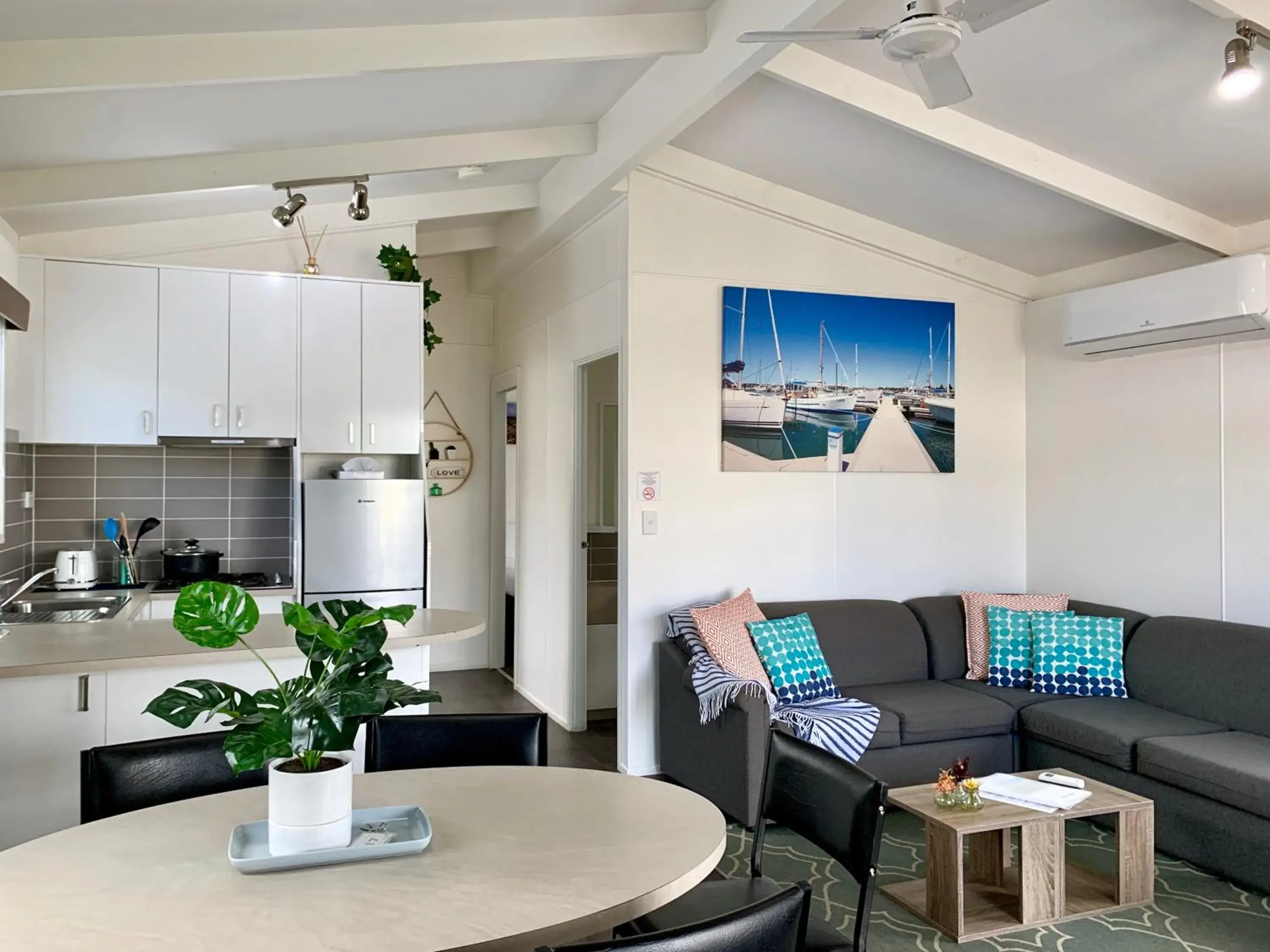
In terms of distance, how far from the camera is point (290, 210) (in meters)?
4.22

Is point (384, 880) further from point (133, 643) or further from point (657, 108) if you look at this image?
point (657, 108)

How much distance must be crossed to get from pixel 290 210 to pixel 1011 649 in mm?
3880

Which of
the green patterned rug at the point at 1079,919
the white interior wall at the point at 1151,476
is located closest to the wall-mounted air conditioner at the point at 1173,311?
the white interior wall at the point at 1151,476

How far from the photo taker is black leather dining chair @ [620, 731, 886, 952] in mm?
1988

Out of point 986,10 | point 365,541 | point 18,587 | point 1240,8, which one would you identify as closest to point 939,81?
point 986,10

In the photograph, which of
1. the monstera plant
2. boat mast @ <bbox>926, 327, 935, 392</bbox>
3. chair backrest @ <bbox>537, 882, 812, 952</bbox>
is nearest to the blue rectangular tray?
the monstera plant

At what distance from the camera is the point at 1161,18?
10.2ft

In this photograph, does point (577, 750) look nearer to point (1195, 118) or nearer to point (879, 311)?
point (879, 311)

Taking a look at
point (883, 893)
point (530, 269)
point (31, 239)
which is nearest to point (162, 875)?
point (883, 893)

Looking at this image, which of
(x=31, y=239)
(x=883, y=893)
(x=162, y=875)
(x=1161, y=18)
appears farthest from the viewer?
(x=31, y=239)

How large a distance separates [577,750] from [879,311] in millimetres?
2777

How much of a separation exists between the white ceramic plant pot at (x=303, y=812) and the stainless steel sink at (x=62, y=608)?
2155 mm

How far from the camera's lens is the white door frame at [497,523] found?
696 centimetres

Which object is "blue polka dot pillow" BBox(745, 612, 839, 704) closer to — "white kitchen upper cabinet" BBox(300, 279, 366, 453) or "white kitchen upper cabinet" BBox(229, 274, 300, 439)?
"white kitchen upper cabinet" BBox(300, 279, 366, 453)
